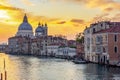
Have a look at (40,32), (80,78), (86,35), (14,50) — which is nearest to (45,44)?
(40,32)

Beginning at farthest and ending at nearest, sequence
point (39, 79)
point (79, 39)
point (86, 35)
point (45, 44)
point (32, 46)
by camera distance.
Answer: point (32, 46), point (45, 44), point (79, 39), point (86, 35), point (39, 79)

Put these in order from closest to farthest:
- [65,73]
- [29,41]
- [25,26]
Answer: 1. [65,73]
2. [29,41]
3. [25,26]

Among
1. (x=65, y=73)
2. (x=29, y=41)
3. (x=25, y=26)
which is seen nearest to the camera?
(x=65, y=73)

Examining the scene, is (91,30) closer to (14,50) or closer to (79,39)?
(79,39)

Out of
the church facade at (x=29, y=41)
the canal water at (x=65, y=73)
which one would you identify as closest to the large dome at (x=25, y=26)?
the church facade at (x=29, y=41)

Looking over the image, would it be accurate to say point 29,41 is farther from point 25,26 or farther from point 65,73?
point 65,73

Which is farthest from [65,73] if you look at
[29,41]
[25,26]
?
[25,26]

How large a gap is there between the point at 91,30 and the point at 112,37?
8166mm

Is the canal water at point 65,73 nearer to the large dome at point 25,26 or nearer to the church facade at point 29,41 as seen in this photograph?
the church facade at point 29,41

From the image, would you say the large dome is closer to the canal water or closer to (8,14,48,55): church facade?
(8,14,48,55): church facade

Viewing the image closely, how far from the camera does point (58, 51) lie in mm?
96312

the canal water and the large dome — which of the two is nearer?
the canal water

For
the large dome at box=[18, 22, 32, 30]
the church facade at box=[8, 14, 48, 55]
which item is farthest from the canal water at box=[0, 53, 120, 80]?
the large dome at box=[18, 22, 32, 30]

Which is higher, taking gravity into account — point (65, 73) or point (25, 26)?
point (25, 26)
